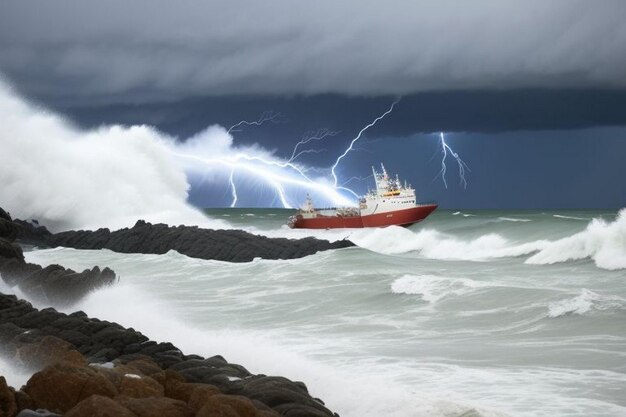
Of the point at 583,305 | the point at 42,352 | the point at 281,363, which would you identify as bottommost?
the point at 583,305

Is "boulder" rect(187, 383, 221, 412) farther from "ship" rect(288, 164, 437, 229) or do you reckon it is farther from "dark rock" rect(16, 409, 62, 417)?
"ship" rect(288, 164, 437, 229)

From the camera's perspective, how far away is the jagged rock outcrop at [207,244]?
30016 mm

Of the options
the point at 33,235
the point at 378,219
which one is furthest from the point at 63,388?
the point at 378,219

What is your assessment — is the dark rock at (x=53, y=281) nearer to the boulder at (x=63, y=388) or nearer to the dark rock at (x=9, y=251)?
the dark rock at (x=9, y=251)

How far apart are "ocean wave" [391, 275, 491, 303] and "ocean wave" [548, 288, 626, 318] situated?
247 cm

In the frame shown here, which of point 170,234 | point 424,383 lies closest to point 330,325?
point 424,383

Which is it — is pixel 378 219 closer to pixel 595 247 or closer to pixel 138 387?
pixel 595 247

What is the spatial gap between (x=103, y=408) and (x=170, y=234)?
2850 centimetres

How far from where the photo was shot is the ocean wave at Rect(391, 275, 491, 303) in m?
16.9

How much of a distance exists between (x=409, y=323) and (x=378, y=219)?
40.2m

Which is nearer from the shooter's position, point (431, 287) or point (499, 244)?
point (431, 287)

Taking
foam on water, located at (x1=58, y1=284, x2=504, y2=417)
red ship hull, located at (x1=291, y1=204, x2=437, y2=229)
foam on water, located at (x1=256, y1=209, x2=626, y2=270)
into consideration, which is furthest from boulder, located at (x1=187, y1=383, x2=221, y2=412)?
red ship hull, located at (x1=291, y1=204, x2=437, y2=229)

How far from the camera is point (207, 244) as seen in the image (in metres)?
31.0

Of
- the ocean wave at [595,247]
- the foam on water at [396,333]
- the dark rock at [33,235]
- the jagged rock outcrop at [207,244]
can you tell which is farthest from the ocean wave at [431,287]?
the dark rock at [33,235]
